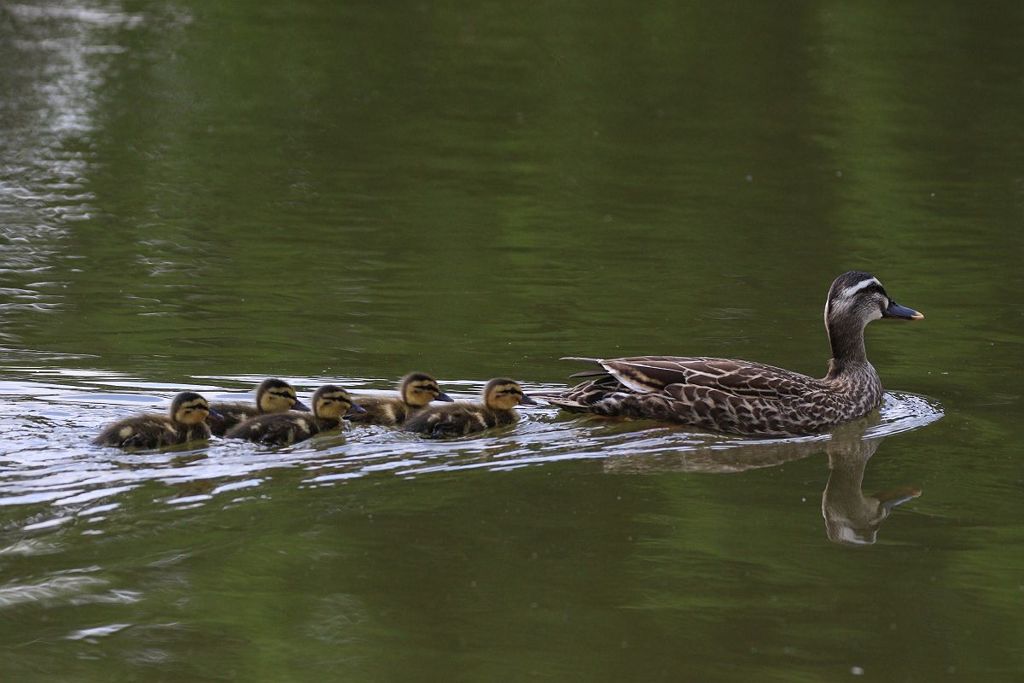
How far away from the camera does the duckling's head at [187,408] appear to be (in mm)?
7074

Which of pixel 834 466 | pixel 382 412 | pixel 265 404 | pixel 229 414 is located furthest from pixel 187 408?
pixel 834 466

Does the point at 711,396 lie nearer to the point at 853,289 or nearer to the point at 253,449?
the point at 853,289

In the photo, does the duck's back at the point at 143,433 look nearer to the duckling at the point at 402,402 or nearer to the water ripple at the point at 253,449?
the water ripple at the point at 253,449

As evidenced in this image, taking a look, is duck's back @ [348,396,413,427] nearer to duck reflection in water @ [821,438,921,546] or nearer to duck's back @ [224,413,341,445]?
duck's back @ [224,413,341,445]

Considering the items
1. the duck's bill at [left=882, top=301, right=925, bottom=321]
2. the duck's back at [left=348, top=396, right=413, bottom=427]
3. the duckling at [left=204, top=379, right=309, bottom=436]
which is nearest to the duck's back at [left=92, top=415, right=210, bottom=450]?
the duckling at [left=204, top=379, right=309, bottom=436]

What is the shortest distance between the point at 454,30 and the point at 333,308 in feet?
41.5

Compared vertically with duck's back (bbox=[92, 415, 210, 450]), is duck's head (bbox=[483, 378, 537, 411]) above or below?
above

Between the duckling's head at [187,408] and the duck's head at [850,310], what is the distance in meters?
3.05

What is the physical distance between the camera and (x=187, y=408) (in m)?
7.08

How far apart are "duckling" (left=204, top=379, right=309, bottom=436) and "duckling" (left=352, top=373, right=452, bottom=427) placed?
261 mm

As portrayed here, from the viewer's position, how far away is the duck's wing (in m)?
7.82

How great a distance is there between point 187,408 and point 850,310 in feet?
10.6

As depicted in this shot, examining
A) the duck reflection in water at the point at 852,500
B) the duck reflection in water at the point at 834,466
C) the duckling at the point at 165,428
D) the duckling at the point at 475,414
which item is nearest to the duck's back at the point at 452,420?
the duckling at the point at 475,414

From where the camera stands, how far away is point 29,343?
870 cm
